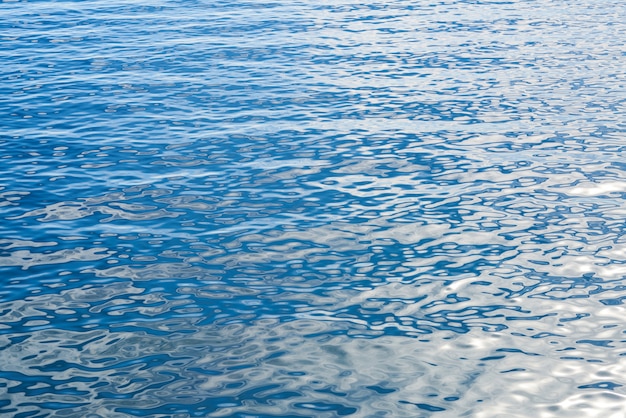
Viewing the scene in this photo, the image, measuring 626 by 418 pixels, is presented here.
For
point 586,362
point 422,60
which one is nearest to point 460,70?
point 422,60

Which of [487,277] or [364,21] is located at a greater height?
[364,21]

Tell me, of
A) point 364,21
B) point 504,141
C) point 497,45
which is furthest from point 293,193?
point 364,21

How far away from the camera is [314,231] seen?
15.0 m

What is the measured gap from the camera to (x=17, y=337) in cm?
1164

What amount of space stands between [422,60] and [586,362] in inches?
708

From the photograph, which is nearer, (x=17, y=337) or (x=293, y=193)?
(x=17, y=337)

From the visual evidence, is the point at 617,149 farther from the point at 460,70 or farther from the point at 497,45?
the point at 497,45

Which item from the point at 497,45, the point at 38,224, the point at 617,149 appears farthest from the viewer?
the point at 497,45

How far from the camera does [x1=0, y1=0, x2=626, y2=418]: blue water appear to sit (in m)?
10.5

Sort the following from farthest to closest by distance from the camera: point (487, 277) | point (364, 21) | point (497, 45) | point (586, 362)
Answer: point (364, 21) → point (497, 45) → point (487, 277) → point (586, 362)

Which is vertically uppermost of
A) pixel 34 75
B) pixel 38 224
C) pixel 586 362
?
pixel 34 75

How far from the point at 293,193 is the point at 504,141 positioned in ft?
19.5

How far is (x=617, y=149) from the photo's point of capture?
18.8 meters

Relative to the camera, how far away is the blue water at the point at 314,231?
1048cm
